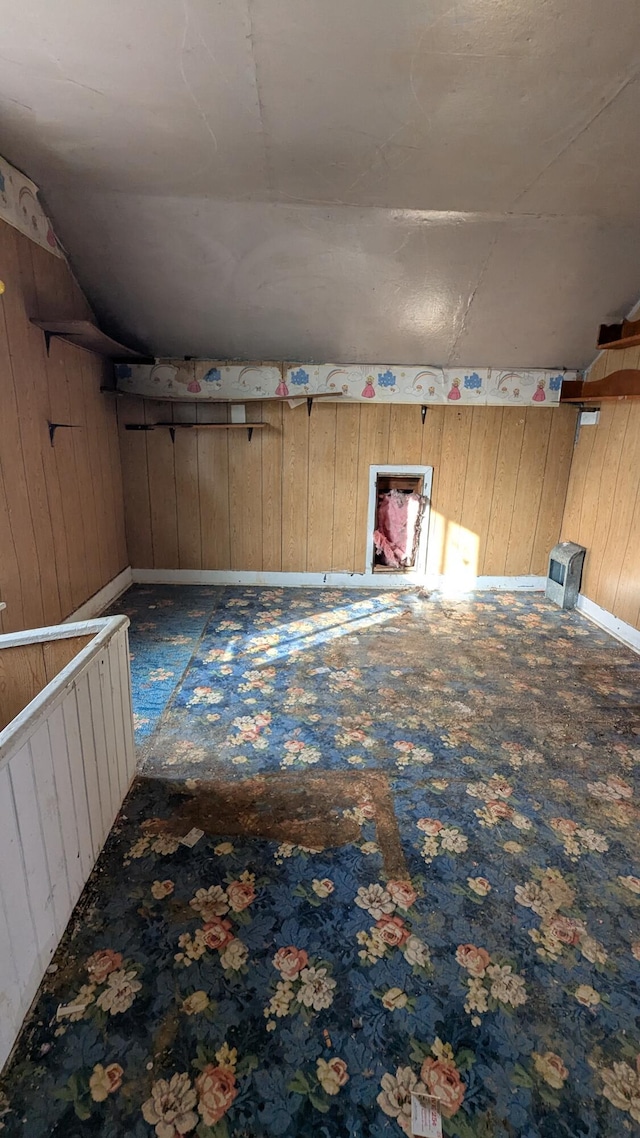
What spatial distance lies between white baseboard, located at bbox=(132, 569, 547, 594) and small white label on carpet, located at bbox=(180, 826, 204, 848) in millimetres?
2807

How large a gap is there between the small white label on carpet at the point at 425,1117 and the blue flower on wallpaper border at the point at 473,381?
13.4ft

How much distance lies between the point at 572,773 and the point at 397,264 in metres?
2.90

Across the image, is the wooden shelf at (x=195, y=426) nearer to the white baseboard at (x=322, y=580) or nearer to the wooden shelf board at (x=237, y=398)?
the wooden shelf board at (x=237, y=398)

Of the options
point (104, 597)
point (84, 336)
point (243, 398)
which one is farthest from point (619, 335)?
point (104, 597)

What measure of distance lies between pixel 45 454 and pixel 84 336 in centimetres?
72

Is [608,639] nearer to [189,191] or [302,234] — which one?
[302,234]

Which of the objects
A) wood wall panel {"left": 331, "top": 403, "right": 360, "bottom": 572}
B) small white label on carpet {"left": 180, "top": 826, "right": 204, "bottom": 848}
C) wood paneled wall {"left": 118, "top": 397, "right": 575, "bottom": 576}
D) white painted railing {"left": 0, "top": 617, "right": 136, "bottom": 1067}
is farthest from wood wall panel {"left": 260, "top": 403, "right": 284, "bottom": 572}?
small white label on carpet {"left": 180, "top": 826, "right": 204, "bottom": 848}

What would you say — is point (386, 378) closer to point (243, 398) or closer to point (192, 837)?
Answer: point (243, 398)

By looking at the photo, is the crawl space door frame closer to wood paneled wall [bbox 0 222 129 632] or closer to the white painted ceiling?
the white painted ceiling

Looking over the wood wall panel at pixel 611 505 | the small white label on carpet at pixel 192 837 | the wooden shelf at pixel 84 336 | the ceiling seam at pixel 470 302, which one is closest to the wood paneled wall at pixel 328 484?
the wood wall panel at pixel 611 505

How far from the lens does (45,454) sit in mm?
2877

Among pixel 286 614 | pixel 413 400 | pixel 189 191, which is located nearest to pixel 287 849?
pixel 286 614

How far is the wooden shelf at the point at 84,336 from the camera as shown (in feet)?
8.79

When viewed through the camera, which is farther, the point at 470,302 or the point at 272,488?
the point at 272,488
